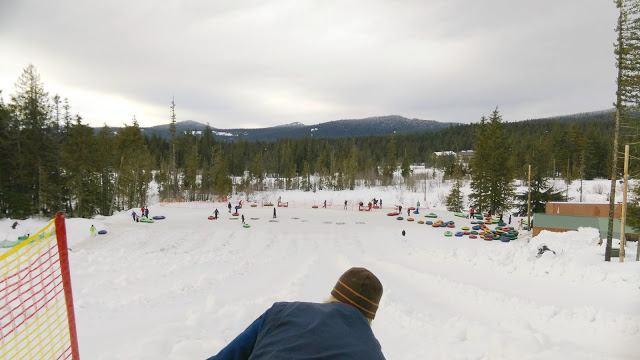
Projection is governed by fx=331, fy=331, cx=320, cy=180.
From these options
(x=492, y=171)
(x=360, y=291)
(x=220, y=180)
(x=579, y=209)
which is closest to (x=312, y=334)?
(x=360, y=291)

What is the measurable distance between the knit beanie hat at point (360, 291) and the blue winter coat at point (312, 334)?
20 cm

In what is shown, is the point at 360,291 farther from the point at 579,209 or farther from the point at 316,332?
the point at 579,209

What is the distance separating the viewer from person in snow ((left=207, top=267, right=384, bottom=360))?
1.62 metres

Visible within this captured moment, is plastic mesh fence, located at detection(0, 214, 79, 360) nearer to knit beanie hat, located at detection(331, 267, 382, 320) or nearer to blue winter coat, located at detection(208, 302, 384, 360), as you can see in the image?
blue winter coat, located at detection(208, 302, 384, 360)

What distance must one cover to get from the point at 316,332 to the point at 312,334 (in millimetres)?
23

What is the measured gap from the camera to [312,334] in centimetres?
167

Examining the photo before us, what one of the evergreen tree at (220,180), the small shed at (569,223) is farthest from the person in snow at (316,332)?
the evergreen tree at (220,180)

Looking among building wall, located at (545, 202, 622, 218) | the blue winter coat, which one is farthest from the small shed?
the blue winter coat

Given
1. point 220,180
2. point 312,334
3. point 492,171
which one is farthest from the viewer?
point 220,180

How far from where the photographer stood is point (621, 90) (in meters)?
17.6

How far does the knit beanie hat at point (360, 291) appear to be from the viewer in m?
2.10

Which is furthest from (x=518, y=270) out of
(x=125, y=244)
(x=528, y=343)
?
(x=125, y=244)

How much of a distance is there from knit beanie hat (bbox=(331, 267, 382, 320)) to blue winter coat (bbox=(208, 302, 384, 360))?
199 millimetres

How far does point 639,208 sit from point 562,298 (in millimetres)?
13134
